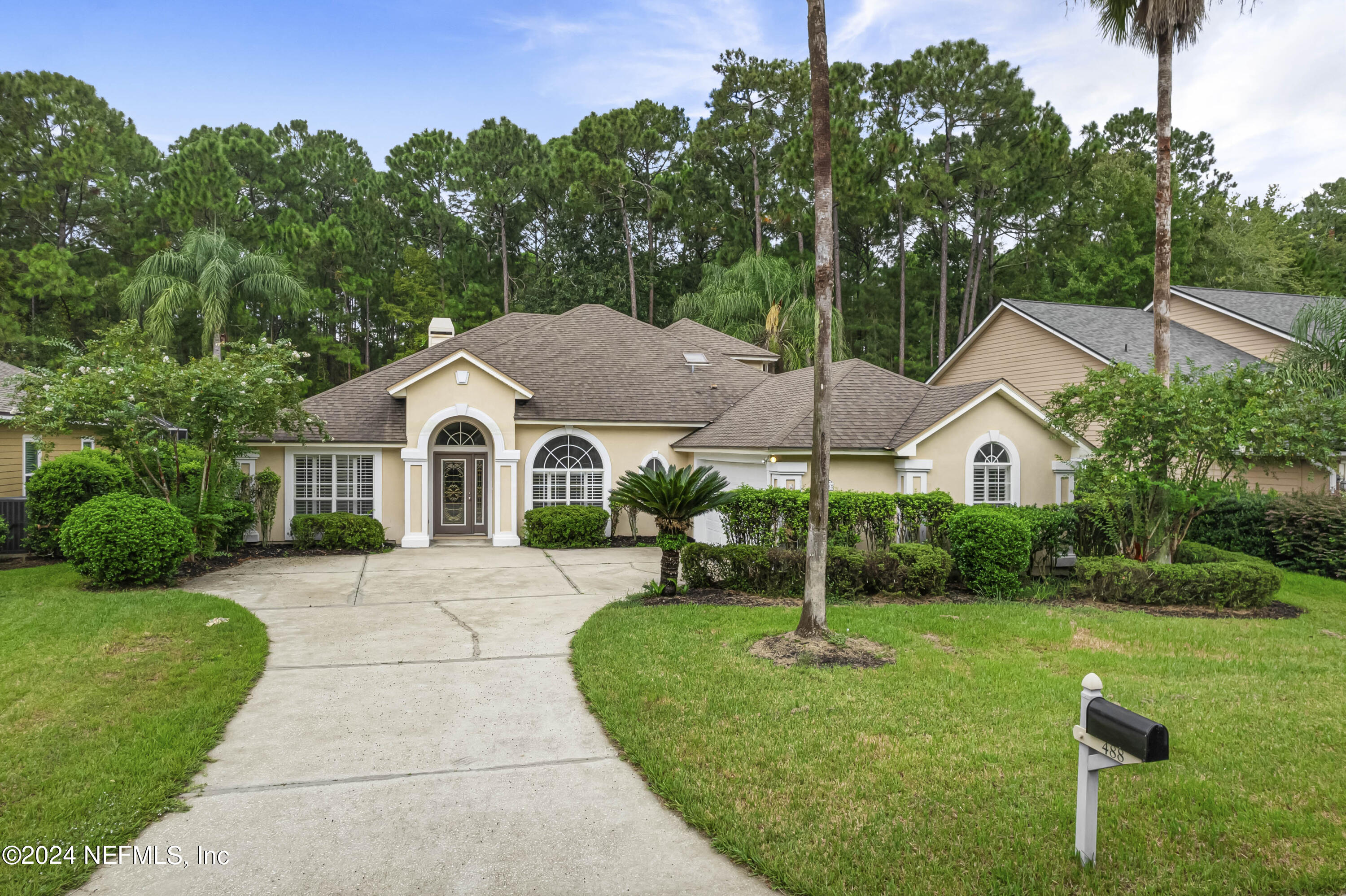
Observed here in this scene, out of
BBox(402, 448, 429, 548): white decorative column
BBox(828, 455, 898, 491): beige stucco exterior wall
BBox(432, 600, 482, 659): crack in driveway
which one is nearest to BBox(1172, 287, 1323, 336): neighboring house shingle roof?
BBox(828, 455, 898, 491): beige stucco exterior wall

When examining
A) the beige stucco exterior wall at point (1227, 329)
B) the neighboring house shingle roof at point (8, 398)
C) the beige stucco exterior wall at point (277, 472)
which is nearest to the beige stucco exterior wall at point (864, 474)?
the beige stucco exterior wall at point (1227, 329)

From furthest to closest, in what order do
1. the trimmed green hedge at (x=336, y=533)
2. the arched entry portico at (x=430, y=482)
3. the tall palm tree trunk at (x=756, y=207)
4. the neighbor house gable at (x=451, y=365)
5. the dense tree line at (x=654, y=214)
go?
the tall palm tree trunk at (x=756, y=207), the dense tree line at (x=654, y=214), the arched entry portico at (x=430, y=482), the neighbor house gable at (x=451, y=365), the trimmed green hedge at (x=336, y=533)

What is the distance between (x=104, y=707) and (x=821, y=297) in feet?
26.0

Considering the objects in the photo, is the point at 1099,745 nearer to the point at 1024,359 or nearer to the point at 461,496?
the point at 461,496

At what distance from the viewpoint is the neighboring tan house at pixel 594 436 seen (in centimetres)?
1424

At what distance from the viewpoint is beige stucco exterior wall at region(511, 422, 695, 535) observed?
1828 cm

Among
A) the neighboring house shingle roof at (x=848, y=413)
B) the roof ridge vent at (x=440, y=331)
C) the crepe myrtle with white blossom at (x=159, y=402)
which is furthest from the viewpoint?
the roof ridge vent at (x=440, y=331)

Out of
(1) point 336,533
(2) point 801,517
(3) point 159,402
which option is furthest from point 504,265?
(2) point 801,517

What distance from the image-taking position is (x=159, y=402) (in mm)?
13086

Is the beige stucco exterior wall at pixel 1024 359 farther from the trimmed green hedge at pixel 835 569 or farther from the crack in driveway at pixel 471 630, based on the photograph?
the crack in driveway at pixel 471 630

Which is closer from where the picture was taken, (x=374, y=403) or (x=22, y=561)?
(x=22, y=561)

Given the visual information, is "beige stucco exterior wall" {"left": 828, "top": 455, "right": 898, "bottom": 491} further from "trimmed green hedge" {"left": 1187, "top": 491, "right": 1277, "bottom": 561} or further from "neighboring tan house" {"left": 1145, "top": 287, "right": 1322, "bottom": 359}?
"neighboring tan house" {"left": 1145, "top": 287, "right": 1322, "bottom": 359}

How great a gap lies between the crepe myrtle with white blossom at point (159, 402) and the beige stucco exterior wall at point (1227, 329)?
20.9 metres

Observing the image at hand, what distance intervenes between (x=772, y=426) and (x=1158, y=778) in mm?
10696
